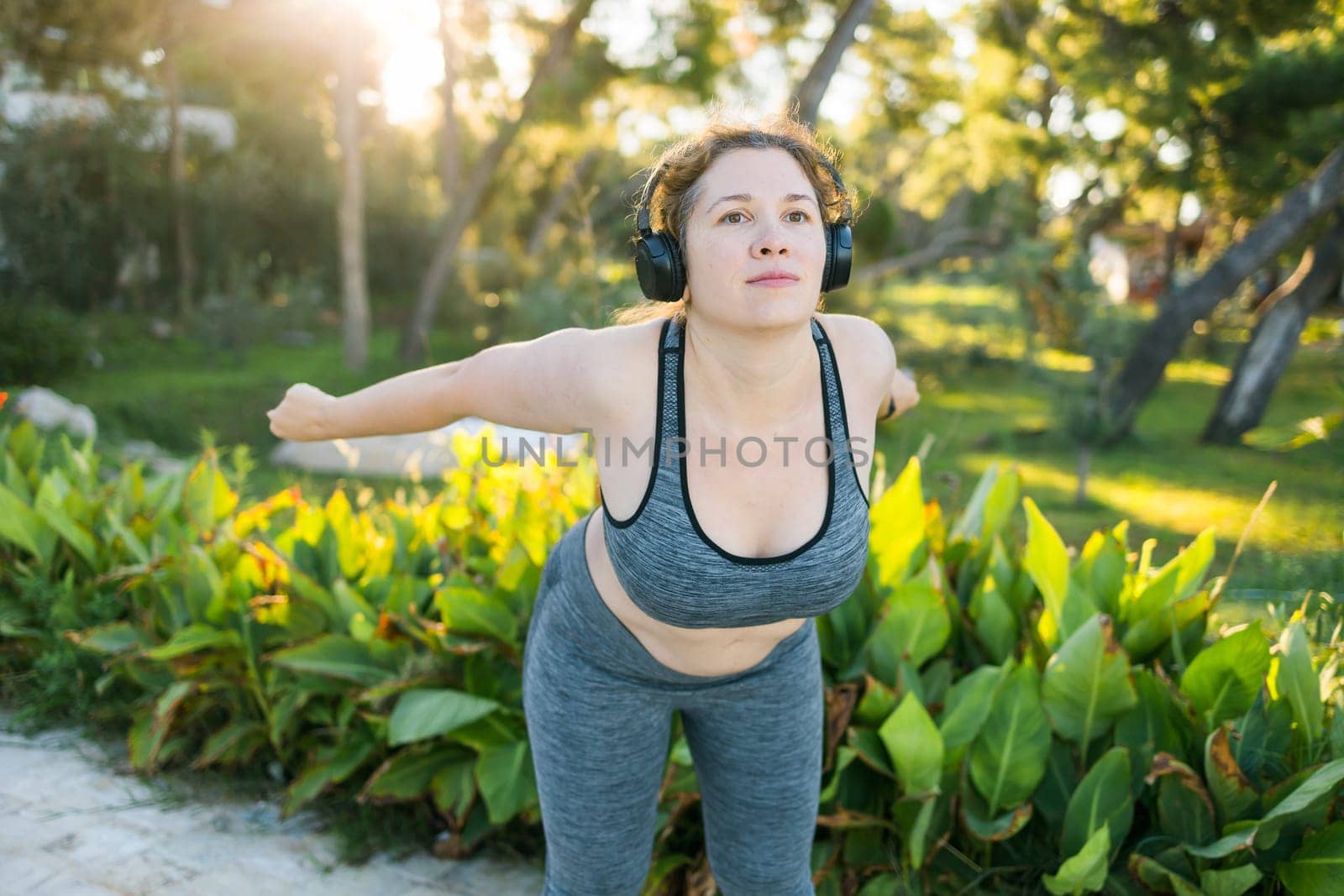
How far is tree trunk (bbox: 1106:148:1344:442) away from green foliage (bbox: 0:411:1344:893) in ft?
26.2

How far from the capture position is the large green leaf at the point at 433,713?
105 inches

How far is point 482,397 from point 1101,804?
176 cm

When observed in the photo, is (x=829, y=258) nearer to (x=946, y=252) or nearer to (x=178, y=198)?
(x=178, y=198)

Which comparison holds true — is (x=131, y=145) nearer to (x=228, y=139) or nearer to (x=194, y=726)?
(x=228, y=139)

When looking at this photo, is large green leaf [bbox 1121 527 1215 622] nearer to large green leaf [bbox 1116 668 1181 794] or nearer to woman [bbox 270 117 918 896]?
large green leaf [bbox 1116 668 1181 794]

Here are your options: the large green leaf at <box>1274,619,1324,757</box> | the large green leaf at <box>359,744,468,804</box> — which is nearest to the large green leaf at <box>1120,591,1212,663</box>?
the large green leaf at <box>1274,619,1324,757</box>

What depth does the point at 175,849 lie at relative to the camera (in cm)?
289

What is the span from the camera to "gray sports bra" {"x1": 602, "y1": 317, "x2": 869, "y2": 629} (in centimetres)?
168

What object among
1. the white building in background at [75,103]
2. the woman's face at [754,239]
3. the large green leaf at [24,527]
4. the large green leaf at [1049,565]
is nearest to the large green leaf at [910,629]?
the large green leaf at [1049,565]

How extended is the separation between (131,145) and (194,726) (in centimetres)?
1558

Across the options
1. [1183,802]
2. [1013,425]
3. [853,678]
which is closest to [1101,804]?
[1183,802]

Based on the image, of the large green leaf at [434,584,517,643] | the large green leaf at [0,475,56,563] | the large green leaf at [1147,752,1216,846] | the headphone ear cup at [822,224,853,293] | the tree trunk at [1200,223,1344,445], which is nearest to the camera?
the headphone ear cup at [822,224,853,293]

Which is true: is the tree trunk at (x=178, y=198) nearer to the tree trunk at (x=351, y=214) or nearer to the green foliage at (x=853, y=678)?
the tree trunk at (x=351, y=214)

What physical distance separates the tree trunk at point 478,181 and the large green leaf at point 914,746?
13.2m
